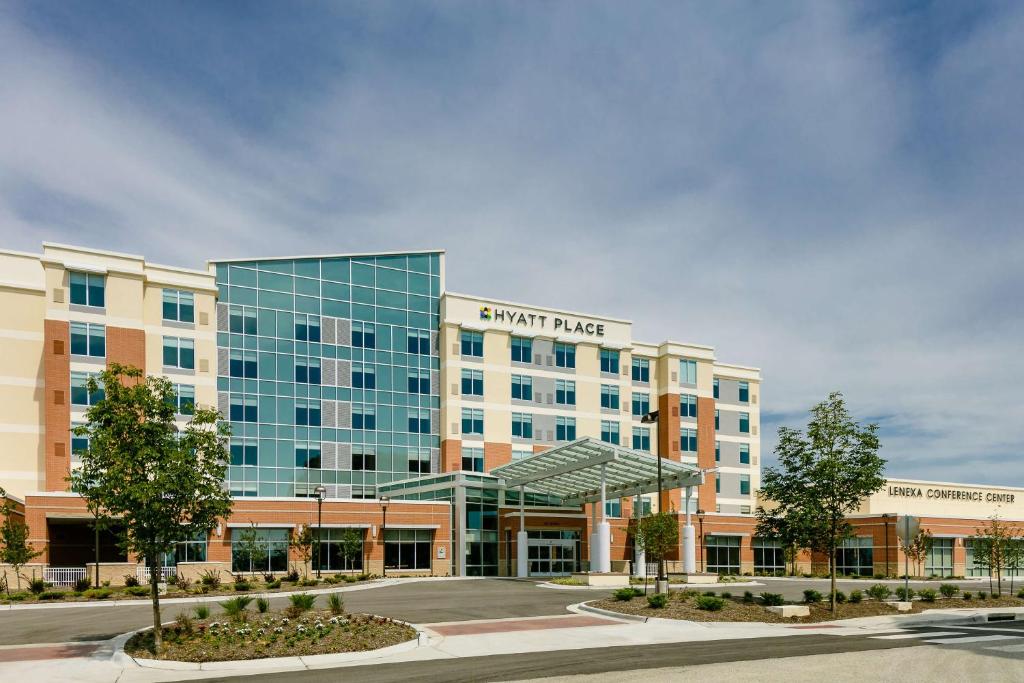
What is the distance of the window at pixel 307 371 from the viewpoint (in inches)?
2354

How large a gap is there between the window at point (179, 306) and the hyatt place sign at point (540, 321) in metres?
21.0


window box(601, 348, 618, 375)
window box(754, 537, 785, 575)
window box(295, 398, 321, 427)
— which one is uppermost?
window box(601, 348, 618, 375)

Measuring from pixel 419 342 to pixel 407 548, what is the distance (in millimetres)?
15992

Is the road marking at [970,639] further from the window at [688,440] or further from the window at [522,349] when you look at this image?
the window at [688,440]

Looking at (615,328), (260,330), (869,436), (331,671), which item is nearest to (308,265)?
(260,330)

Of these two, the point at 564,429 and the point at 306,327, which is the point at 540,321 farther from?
the point at 306,327

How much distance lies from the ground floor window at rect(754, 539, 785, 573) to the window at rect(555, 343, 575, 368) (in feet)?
71.0

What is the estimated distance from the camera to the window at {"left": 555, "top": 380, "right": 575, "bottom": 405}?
67.0 metres

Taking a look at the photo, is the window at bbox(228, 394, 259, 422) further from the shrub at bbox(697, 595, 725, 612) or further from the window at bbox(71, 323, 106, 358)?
the shrub at bbox(697, 595, 725, 612)

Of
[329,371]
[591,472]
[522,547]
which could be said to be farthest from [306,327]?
[591,472]

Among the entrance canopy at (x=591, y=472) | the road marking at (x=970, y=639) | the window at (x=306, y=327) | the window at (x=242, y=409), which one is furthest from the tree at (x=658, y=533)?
the window at (x=242, y=409)

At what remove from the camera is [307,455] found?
2335 inches

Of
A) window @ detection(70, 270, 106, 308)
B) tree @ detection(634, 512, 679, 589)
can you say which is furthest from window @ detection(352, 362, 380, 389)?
tree @ detection(634, 512, 679, 589)

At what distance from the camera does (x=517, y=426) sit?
65.3m
